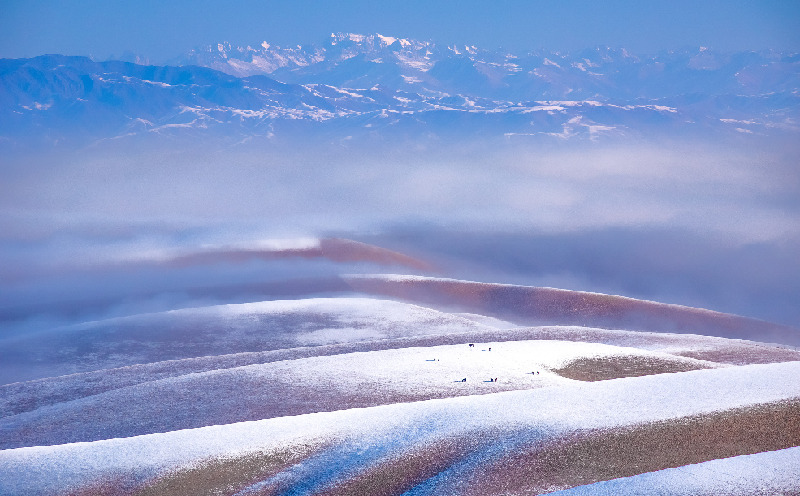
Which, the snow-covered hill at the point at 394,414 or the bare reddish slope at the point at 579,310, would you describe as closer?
the snow-covered hill at the point at 394,414

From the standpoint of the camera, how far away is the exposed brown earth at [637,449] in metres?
11.7

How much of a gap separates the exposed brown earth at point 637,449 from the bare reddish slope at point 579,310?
32.6 m

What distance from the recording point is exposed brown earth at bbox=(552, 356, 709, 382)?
20.0 metres

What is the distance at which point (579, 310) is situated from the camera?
4859cm

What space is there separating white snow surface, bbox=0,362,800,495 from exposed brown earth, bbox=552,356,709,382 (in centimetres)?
425

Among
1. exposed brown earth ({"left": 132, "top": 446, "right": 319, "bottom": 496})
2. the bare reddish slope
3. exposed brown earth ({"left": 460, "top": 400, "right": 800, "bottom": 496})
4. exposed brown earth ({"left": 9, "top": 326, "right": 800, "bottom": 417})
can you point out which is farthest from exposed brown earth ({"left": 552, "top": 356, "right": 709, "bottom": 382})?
the bare reddish slope

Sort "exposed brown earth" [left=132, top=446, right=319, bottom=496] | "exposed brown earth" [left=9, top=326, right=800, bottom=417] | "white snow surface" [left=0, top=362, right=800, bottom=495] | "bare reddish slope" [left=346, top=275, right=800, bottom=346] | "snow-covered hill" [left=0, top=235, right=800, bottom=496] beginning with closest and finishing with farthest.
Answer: "exposed brown earth" [left=132, top=446, right=319, bottom=496], "snow-covered hill" [left=0, top=235, right=800, bottom=496], "white snow surface" [left=0, top=362, right=800, bottom=495], "exposed brown earth" [left=9, top=326, right=800, bottom=417], "bare reddish slope" [left=346, top=275, right=800, bottom=346]

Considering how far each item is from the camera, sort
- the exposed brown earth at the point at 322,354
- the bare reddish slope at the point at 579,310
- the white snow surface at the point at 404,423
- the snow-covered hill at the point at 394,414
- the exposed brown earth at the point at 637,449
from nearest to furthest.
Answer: the exposed brown earth at the point at 637,449, the snow-covered hill at the point at 394,414, the white snow surface at the point at 404,423, the exposed brown earth at the point at 322,354, the bare reddish slope at the point at 579,310

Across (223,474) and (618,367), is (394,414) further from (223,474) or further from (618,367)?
(618,367)

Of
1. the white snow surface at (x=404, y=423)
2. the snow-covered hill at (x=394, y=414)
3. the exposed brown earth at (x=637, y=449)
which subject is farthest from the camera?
the white snow surface at (x=404, y=423)

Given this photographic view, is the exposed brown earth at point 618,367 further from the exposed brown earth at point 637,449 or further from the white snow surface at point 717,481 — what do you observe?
the white snow surface at point 717,481

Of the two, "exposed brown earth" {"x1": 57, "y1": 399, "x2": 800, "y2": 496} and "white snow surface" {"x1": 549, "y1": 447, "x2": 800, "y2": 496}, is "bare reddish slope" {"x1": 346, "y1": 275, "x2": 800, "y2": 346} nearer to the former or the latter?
"exposed brown earth" {"x1": 57, "y1": 399, "x2": 800, "y2": 496}

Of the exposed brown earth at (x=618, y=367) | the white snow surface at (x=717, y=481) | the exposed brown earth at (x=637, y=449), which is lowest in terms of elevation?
the white snow surface at (x=717, y=481)

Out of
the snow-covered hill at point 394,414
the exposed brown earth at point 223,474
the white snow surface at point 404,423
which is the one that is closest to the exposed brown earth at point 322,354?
the snow-covered hill at point 394,414
